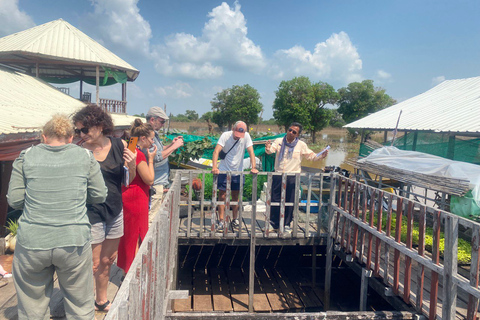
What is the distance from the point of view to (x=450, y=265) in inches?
121

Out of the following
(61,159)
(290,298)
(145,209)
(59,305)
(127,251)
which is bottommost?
(290,298)

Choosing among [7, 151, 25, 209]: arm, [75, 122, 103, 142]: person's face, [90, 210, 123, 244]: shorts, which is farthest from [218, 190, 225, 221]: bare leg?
[7, 151, 25, 209]: arm

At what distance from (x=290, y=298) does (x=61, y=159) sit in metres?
5.32

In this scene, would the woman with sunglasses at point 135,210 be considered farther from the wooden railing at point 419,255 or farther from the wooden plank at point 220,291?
the wooden plank at point 220,291

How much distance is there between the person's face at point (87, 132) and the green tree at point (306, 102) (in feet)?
132

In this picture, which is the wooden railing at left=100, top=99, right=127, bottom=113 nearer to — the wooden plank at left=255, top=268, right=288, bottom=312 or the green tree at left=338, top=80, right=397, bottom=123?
the wooden plank at left=255, top=268, right=288, bottom=312

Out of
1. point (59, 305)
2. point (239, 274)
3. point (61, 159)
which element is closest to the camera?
point (61, 159)

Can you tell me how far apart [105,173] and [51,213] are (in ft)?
2.31

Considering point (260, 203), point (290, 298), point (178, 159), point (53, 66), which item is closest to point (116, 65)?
point (53, 66)

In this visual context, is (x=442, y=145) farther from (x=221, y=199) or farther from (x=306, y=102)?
(x=306, y=102)

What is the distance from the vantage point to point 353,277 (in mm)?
6543

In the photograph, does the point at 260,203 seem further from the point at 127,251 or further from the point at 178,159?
the point at 127,251

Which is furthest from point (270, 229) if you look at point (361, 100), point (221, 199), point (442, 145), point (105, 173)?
point (361, 100)

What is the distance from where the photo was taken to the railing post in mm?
3016
